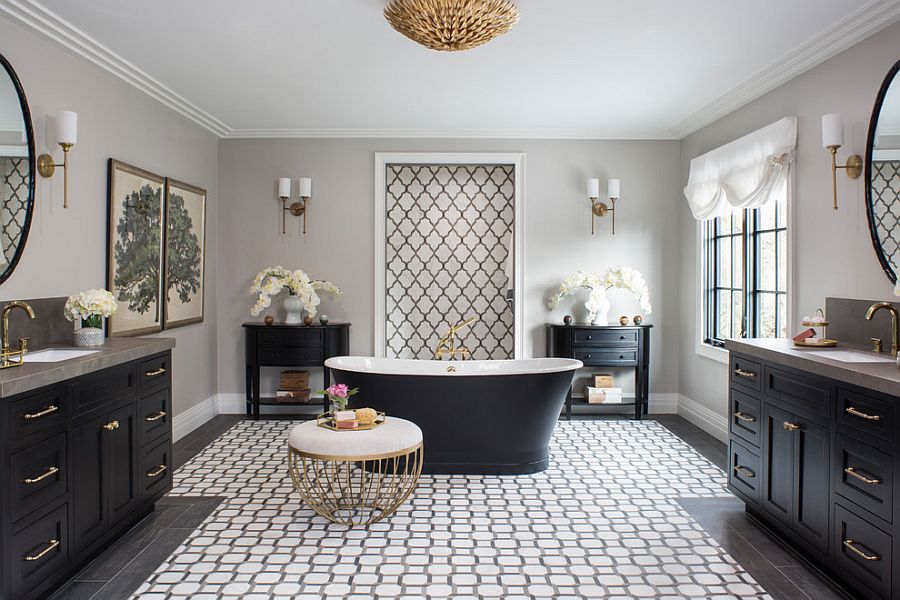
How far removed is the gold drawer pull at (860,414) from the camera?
2.20m

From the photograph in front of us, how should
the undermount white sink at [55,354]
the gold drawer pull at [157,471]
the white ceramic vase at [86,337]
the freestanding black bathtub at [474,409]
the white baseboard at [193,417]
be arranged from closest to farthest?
the undermount white sink at [55,354] → the white ceramic vase at [86,337] → the gold drawer pull at [157,471] → the freestanding black bathtub at [474,409] → the white baseboard at [193,417]

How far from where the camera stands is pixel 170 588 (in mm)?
2445

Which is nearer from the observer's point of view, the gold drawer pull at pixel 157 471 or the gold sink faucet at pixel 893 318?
the gold sink faucet at pixel 893 318

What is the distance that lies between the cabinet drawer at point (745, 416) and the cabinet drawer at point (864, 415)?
2.08ft

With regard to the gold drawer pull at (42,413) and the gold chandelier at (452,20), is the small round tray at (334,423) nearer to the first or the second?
the gold drawer pull at (42,413)

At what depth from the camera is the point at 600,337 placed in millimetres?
5250

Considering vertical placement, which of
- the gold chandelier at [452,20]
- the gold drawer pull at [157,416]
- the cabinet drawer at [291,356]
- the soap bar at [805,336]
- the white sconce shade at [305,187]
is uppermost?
the gold chandelier at [452,20]

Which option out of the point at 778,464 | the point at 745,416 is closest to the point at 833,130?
the point at 745,416

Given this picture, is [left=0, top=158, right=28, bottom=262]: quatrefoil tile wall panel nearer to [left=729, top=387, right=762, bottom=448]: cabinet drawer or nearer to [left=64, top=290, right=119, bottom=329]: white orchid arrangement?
[left=64, top=290, right=119, bottom=329]: white orchid arrangement

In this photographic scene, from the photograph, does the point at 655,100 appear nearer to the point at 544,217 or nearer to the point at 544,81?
the point at 544,81

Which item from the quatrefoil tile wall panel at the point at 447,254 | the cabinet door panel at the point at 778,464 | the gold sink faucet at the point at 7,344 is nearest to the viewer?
the gold sink faucet at the point at 7,344

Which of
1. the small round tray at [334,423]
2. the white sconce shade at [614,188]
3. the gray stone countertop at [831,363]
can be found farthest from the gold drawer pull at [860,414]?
the white sconce shade at [614,188]

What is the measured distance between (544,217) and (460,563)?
3596 mm

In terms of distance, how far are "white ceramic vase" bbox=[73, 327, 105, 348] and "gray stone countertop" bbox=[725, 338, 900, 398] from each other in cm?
334
